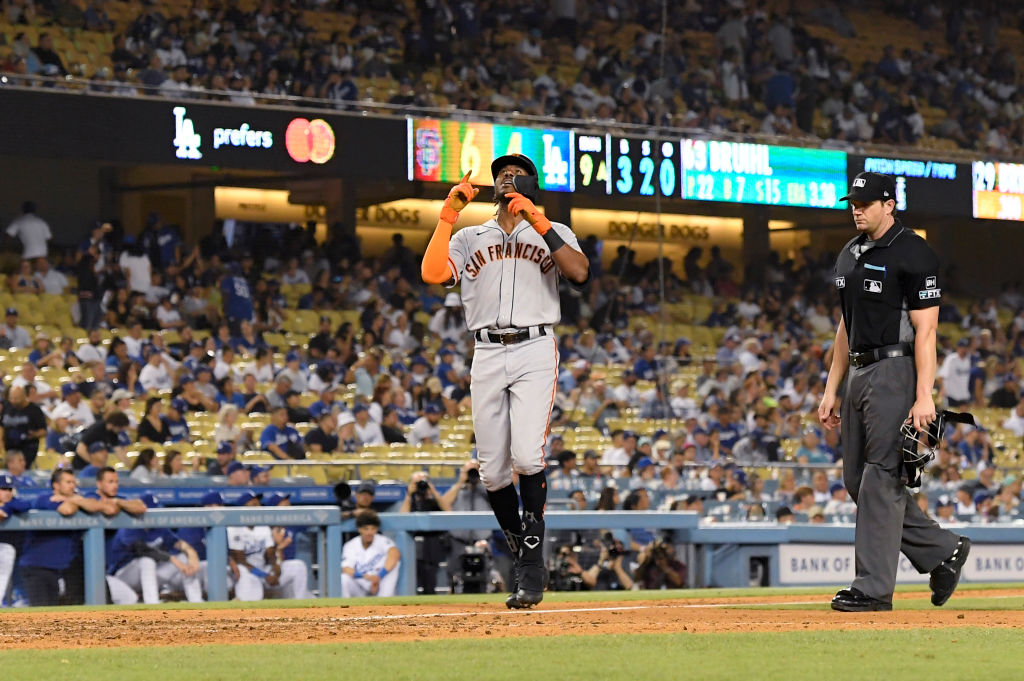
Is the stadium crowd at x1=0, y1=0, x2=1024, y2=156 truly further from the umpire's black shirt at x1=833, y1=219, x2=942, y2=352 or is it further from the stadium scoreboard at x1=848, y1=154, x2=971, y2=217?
the umpire's black shirt at x1=833, y1=219, x2=942, y2=352

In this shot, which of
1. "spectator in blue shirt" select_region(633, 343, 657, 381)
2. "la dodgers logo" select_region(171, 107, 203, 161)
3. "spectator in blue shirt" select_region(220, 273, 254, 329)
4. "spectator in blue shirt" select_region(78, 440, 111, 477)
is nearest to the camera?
"spectator in blue shirt" select_region(78, 440, 111, 477)

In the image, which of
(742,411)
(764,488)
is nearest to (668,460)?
(764,488)

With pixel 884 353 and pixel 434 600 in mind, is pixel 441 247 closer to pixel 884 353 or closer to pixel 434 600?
pixel 884 353

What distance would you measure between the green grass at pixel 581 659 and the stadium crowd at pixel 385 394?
533 cm

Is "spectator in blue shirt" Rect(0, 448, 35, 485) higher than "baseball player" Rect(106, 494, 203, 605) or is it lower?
higher

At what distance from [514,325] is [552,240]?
392 mm

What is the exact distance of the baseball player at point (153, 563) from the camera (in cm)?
980

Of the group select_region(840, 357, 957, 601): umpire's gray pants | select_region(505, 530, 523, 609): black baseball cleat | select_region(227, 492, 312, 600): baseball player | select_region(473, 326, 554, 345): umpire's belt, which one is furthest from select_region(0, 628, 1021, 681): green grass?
select_region(227, 492, 312, 600): baseball player

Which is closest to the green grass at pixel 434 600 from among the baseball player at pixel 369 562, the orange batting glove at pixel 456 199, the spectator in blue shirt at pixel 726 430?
the orange batting glove at pixel 456 199

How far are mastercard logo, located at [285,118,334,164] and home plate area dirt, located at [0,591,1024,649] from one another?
11.4 meters

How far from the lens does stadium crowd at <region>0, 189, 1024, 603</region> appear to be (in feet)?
37.9

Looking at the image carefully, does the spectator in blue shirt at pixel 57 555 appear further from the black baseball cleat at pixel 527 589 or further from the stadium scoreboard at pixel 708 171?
the stadium scoreboard at pixel 708 171

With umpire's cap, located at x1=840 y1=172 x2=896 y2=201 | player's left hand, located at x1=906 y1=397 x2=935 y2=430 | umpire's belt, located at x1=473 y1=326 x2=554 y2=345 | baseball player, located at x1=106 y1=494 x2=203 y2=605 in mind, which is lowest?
baseball player, located at x1=106 y1=494 x2=203 y2=605

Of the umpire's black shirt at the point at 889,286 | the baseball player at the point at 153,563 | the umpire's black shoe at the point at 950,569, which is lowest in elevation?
the baseball player at the point at 153,563
